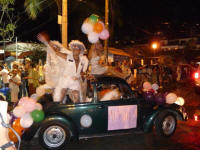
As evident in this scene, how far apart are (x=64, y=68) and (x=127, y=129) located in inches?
84.6

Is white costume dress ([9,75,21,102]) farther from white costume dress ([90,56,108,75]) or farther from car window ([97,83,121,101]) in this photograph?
car window ([97,83,121,101])

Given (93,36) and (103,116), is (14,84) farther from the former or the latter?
(103,116)

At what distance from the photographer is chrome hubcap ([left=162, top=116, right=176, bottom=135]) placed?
562 cm

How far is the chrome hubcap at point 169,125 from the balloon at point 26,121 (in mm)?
3145

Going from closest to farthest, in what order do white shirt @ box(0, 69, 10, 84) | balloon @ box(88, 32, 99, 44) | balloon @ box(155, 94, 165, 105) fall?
balloon @ box(155, 94, 165, 105), balloon @ box(88, 32, 99, 44), white shirt @ box(0, 69, 10, 84)

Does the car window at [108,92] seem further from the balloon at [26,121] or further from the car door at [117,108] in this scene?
the balloon at [26,121]

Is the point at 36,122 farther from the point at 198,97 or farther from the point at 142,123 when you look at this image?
the point at 198,97

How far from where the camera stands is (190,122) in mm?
7219

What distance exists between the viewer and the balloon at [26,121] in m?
4.57

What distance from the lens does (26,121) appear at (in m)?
4.58

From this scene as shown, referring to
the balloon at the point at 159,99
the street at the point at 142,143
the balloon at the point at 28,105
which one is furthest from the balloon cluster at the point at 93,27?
the street at the point at 142,143

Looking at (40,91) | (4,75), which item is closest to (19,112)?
(40,91)

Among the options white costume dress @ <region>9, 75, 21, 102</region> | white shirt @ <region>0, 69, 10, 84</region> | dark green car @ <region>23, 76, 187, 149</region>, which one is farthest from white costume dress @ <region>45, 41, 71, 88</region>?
white shirt @ <region>0, 69, 10, 84</region>

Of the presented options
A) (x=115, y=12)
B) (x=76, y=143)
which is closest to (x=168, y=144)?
(x=76, y=143)
